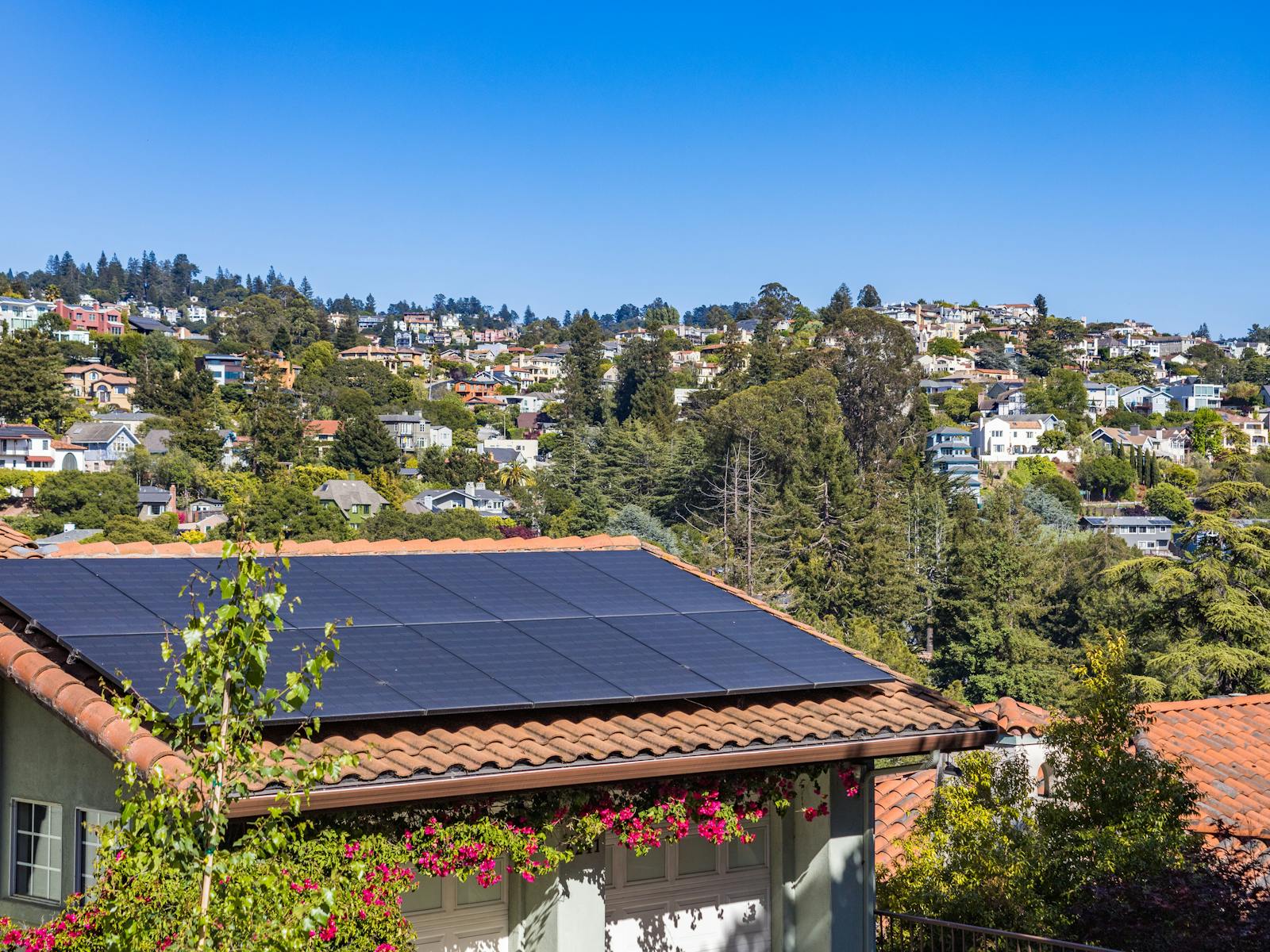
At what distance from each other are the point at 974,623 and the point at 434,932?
66.3 meters

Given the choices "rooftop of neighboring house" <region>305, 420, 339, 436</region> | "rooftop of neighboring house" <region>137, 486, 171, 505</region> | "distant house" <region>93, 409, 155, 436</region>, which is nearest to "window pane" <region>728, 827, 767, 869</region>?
"rooftop of neighboring house" <region>137, 486, 171, 505</region>

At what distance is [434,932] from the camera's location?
9.02 m

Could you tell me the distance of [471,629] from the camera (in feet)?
31.7

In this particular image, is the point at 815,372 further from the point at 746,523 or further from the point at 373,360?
the point at 373,360

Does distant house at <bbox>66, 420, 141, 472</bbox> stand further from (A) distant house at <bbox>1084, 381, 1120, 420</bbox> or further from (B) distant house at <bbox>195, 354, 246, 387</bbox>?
(A) distant house at <bbox>1084, 381, 1120, 420</bbox>

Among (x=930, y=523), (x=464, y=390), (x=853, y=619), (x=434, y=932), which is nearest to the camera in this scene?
(x=434, y=932)

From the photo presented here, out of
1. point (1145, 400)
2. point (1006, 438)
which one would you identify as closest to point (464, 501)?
point (1006, 438)

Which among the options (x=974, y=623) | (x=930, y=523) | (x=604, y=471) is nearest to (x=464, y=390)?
(x=604, y=471)

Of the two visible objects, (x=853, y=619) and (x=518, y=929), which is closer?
(x=518, y=929)

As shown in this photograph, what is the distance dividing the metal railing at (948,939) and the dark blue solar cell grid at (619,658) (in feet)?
8.85

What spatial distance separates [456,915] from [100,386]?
15488 cm

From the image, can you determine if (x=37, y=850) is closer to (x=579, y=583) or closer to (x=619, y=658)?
(x=619, y=658)

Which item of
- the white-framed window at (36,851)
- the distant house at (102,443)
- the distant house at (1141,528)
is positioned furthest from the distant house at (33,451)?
the white-framed window at (36,851)

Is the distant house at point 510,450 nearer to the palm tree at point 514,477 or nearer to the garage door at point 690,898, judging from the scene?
the palm tree at point 514,477
